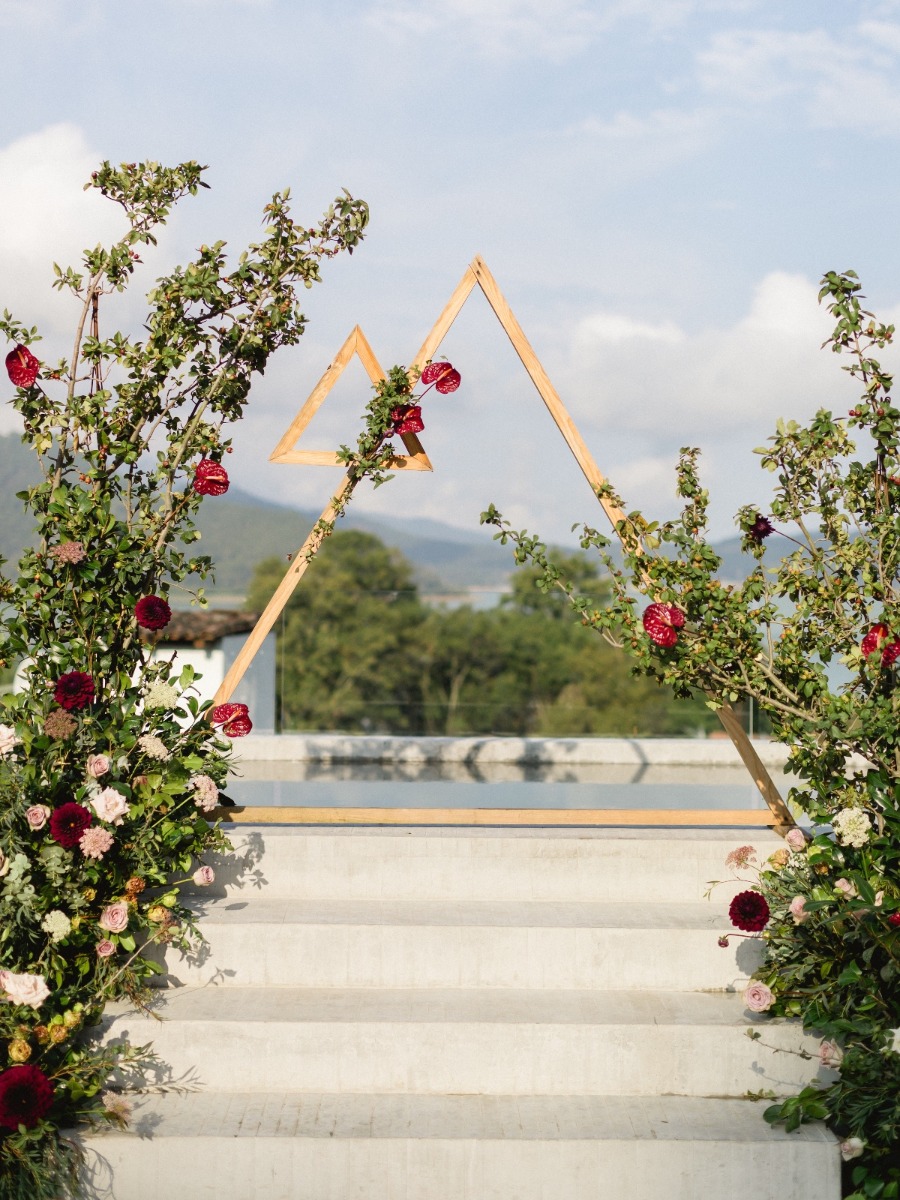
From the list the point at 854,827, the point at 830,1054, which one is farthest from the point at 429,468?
the point at 830,1054

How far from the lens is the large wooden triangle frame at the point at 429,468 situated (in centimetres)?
380

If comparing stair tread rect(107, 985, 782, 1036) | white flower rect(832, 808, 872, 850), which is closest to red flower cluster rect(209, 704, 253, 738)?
stair tread rect(107, 985, 782, 1036)

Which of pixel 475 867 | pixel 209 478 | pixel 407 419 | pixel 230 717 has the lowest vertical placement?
pixel 475 867

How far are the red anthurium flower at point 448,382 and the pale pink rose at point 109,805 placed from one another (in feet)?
5.57

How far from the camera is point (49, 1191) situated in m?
2.55

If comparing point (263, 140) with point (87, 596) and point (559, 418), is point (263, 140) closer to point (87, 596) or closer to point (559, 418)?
point (559, 418)

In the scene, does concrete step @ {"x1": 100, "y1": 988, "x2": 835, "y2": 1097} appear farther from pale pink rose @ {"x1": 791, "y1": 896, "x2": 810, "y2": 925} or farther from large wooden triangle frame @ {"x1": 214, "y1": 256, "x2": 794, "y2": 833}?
large wooden triangle frame @ {"x1": 214, "y1": 256, "x2": 794, "y2": 833}

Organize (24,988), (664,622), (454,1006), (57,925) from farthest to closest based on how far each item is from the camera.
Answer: (664,622) < (454,1006) < (57,925) < (24,988)

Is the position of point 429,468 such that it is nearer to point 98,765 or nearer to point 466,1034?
point 98,765

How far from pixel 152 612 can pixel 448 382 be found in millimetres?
1259

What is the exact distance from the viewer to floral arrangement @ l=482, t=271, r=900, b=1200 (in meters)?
3.04

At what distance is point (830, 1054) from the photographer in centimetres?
284

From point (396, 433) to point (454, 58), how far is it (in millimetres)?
3004

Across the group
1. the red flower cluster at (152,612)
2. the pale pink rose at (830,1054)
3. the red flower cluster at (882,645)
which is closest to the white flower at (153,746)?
the red flower cluster at (152,612)
